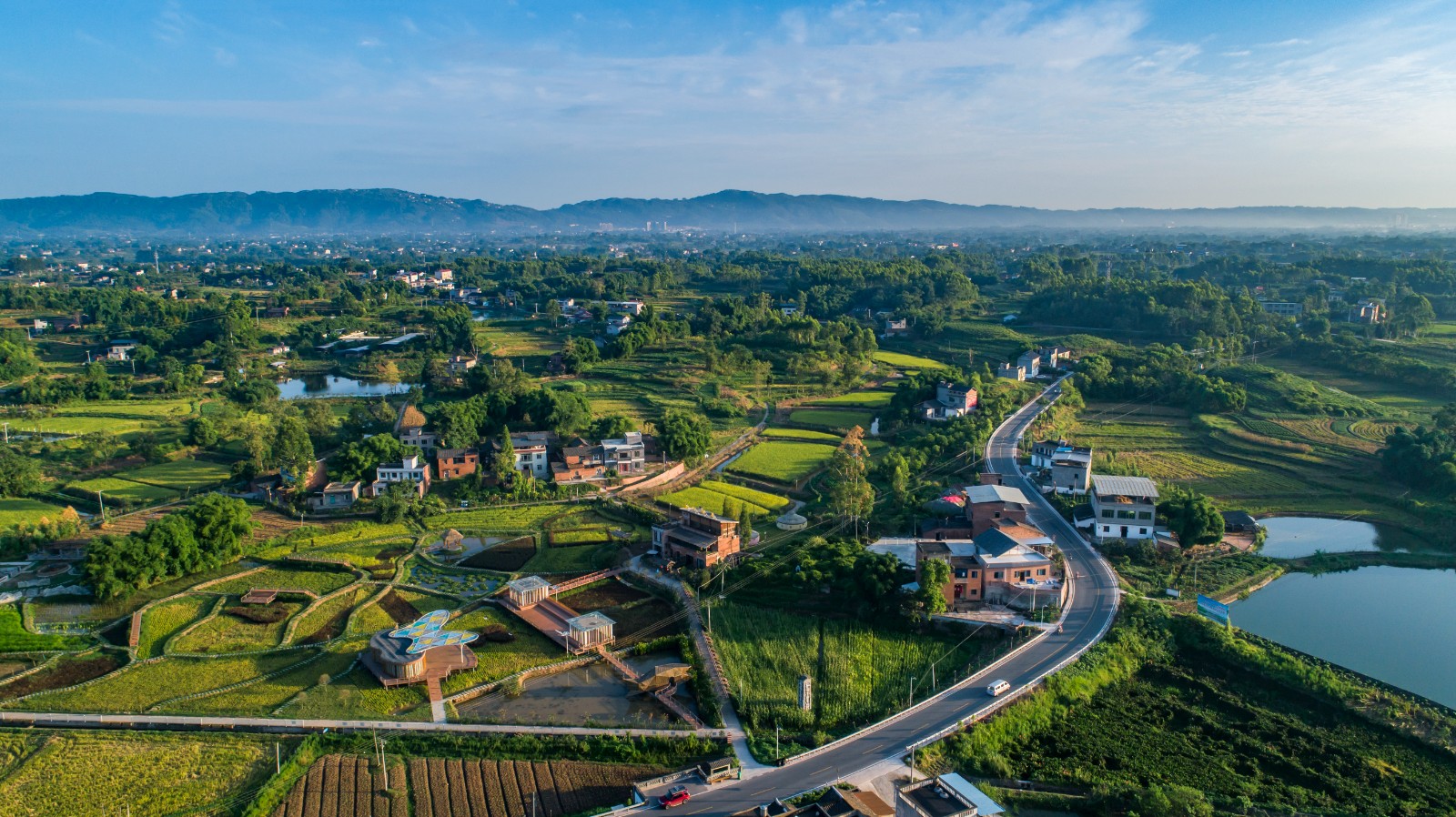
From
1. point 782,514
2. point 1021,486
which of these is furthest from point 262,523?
point 1021,486

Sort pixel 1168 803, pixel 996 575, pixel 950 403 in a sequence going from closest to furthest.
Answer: pixel 1168 803
pixel 996 575
pixel 950 403

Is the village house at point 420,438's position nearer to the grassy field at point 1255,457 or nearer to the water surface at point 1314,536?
the grassy field at point 1255,457

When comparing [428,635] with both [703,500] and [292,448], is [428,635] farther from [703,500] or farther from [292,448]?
[292,448]

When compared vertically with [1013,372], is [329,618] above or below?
below

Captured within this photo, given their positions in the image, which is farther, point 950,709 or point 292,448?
point 292,448

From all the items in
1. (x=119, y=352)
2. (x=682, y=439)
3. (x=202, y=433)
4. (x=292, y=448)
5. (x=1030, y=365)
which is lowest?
(x=202, y=433)

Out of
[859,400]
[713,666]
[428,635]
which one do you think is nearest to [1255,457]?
[859,400]

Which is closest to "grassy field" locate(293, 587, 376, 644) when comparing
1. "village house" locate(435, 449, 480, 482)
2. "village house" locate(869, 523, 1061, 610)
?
"village house" locate(435, 449, 480, 482)
